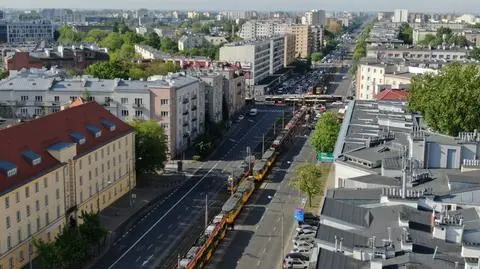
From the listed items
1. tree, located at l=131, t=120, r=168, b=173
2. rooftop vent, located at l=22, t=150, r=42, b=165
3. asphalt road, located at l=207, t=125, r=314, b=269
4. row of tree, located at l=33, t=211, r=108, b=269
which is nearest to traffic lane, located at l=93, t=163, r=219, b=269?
row of tree, located at l=33, t=211, r=108, b=269

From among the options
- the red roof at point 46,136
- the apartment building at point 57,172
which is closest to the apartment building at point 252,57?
the apartment building at point 57,172

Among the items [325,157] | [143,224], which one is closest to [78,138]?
[143,224]

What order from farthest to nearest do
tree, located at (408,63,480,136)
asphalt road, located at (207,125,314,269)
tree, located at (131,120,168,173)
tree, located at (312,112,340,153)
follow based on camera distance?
tree, located at (312,112,340,153)
tree, located at (131,120,168,173)
tree, located at (408,63,480,136)
asphalt road, located at (207,125,314,269)

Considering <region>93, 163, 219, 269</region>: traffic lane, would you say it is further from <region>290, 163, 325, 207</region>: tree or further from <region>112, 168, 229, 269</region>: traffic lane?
<region>290, 163, 325, 207</region>: tree

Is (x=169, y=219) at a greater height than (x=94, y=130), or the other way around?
(x=94, y=130)

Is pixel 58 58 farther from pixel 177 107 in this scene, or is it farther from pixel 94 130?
pixel 94 130

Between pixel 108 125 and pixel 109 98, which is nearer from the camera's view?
pixel 108 125
